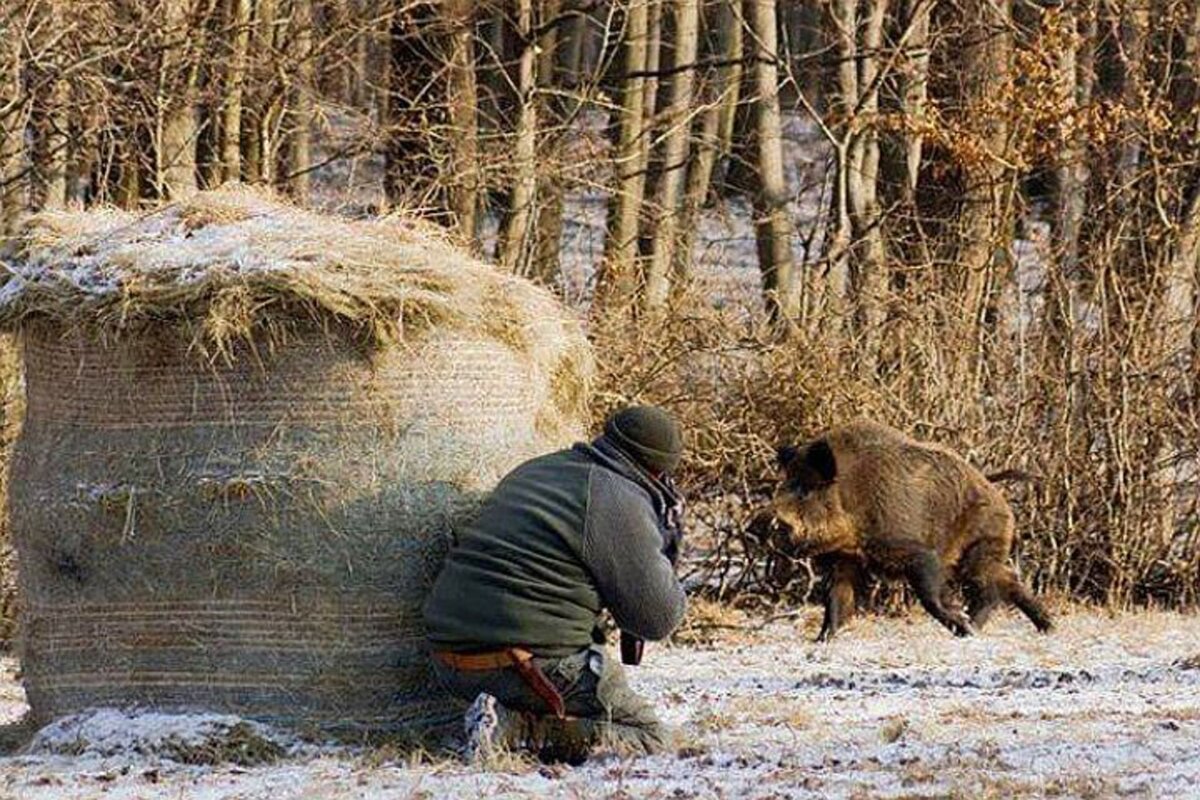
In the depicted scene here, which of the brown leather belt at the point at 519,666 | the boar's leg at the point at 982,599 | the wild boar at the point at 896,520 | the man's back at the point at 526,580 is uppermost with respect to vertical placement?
the man's back at the point at 526,580

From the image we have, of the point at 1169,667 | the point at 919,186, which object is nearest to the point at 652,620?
the point at 1169,667

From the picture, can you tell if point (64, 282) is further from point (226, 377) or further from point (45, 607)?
point (45, 607)

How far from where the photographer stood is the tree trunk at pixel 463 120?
690 inches

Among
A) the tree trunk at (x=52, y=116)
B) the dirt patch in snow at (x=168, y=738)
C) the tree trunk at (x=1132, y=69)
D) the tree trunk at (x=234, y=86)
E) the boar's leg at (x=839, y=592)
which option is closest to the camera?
the dirt patch in snow at (x=168, y=738)

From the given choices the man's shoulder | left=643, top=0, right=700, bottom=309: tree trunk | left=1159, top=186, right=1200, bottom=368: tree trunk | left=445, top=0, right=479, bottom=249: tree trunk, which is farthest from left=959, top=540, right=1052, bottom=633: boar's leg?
the man's shoulder

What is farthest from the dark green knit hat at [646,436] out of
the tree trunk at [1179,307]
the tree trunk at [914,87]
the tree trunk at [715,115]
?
the tree trunk at [715,115]

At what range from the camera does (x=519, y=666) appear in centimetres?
838

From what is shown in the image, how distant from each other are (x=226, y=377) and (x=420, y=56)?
1024cm

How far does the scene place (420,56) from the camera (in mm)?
18672

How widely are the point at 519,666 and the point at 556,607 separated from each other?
270mm

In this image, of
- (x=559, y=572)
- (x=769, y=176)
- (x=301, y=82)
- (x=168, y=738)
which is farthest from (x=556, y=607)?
(x=769, y=176)

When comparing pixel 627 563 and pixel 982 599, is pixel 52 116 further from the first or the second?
pixel 627 563

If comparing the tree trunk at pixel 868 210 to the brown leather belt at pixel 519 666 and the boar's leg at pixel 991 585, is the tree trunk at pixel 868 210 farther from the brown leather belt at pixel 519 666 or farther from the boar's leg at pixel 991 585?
the brown leather belt at pixel 519 666

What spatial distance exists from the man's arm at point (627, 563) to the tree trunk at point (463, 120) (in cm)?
888
